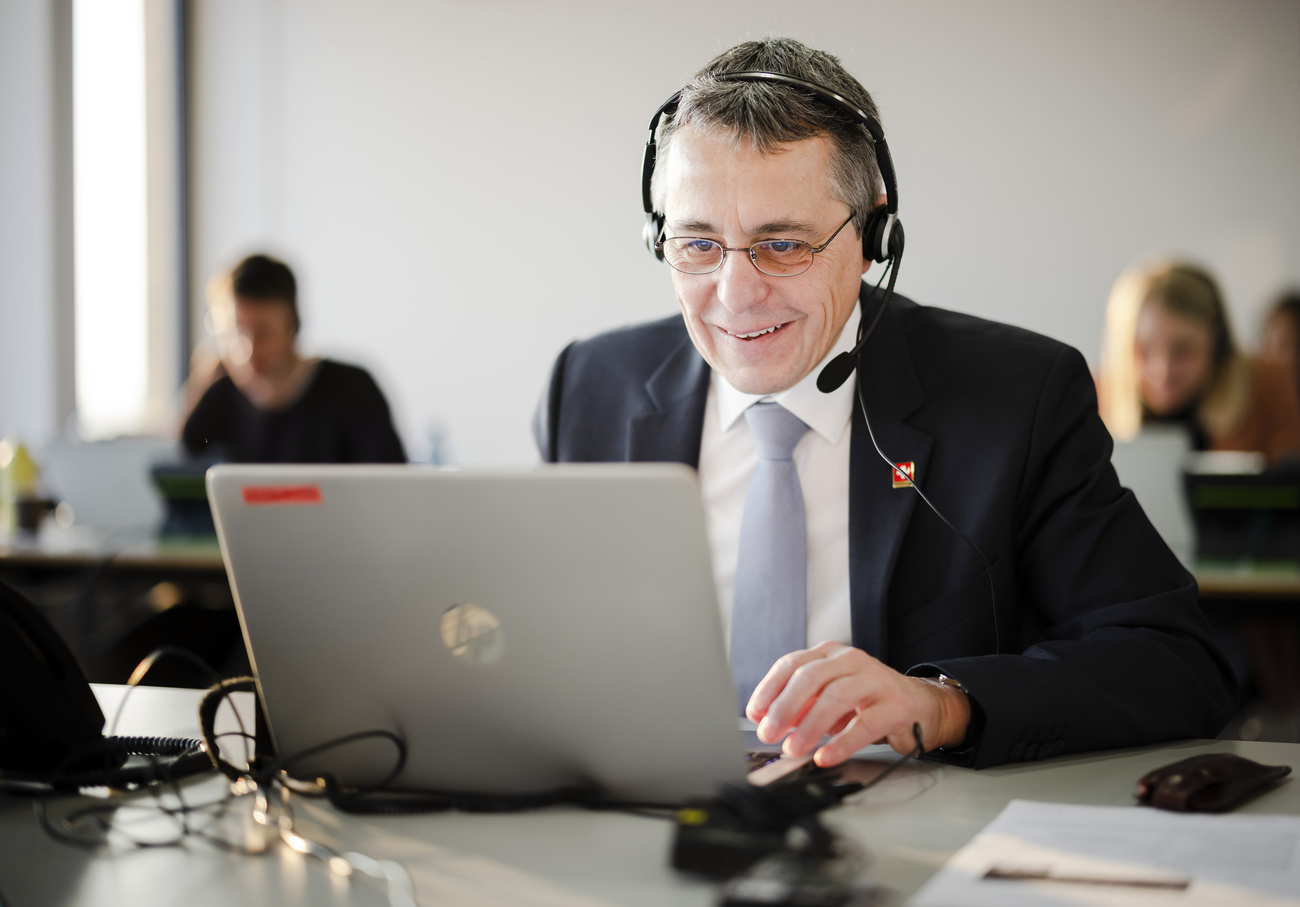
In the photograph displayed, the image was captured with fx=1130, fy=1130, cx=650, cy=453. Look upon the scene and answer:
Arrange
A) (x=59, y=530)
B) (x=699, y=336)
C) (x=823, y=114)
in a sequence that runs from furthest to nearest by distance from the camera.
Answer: (x=59, y=530)
(x=699, y=336)
(x=823, y=114)

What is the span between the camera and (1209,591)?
93.0 inches

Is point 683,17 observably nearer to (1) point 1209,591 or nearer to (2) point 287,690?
(1) point 1209,591

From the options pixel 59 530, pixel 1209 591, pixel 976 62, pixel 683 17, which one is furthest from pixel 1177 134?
pixel 59 530

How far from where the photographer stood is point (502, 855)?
73 cm

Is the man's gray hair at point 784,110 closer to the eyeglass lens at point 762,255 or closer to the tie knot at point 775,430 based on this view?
the eyeglass lens at point 762,255

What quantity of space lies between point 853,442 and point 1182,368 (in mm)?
2621

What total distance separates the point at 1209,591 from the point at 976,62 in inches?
114

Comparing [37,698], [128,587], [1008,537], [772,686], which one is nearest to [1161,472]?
[1008,537]

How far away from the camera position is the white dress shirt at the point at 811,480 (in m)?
1.24

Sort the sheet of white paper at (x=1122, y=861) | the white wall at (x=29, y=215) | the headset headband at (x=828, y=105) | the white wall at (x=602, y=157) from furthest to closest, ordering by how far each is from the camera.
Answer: the white wall at (x=602, y=157), the white wall at (x=29, y=215), the headset headband at (x=828, y=105), the sheet of white paper at (x=1122, y=861)

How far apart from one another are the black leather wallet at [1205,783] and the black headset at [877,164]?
641mm

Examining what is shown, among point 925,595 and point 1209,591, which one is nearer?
point 925,595

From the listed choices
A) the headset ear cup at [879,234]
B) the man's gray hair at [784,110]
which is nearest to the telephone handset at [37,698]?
the man's gray hair at [784,110]

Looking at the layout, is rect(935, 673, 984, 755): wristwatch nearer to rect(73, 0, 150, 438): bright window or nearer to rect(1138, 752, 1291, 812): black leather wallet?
rect(1138, 752, 1291, 812): black leather wallet
